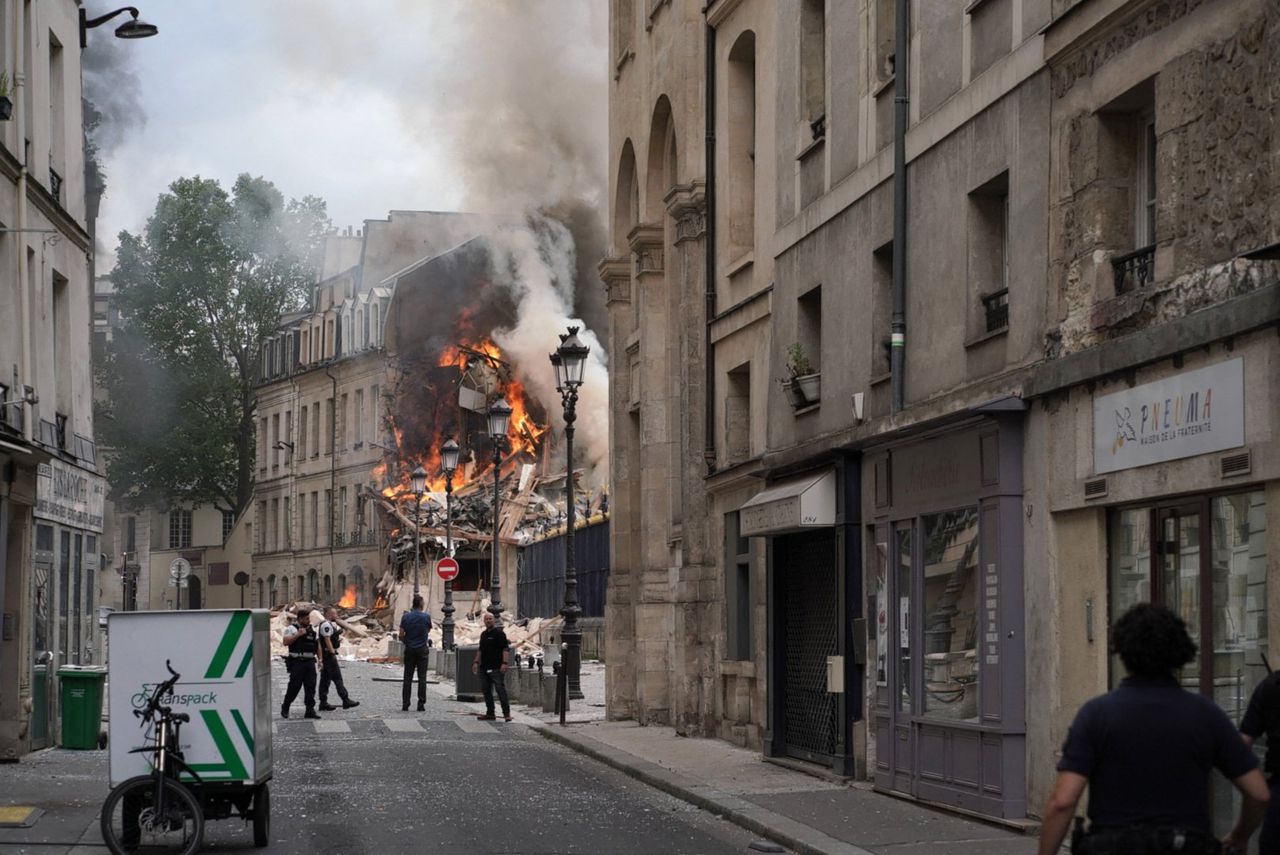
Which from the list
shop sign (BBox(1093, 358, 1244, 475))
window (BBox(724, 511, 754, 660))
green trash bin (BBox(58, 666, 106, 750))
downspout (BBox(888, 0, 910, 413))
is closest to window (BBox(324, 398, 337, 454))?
window (BBox(724, 511, 754, 660))

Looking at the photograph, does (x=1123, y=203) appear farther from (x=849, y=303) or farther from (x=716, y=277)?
(x=716, y=277)

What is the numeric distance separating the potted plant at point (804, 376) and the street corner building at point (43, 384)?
24.8ft

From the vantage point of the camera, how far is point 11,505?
21.2 m

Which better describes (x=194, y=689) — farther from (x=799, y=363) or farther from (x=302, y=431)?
(x=302, y=431)

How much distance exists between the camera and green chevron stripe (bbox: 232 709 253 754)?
13344 mm

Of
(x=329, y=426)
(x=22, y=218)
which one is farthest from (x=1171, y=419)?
(x=329, y=426)

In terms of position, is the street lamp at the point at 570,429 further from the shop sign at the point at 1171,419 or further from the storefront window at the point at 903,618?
the shop sign at the point at 1171,419

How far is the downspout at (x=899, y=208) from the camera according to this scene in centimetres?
1730

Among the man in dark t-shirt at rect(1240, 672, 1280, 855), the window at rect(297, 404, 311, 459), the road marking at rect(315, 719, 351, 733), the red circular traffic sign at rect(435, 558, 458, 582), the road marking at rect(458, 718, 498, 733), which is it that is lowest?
the road marking at rect(458, 718, 498, 733)

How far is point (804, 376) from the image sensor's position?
20.5 m

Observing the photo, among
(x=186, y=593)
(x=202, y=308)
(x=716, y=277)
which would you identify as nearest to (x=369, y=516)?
(x=202, y=308)

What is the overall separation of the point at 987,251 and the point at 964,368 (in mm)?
934

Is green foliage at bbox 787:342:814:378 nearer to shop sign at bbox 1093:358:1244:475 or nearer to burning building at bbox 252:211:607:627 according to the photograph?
shop sign at bbox 1093:358:1244:475

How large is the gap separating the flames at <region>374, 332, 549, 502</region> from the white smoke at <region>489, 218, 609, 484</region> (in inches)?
A: 23.2
